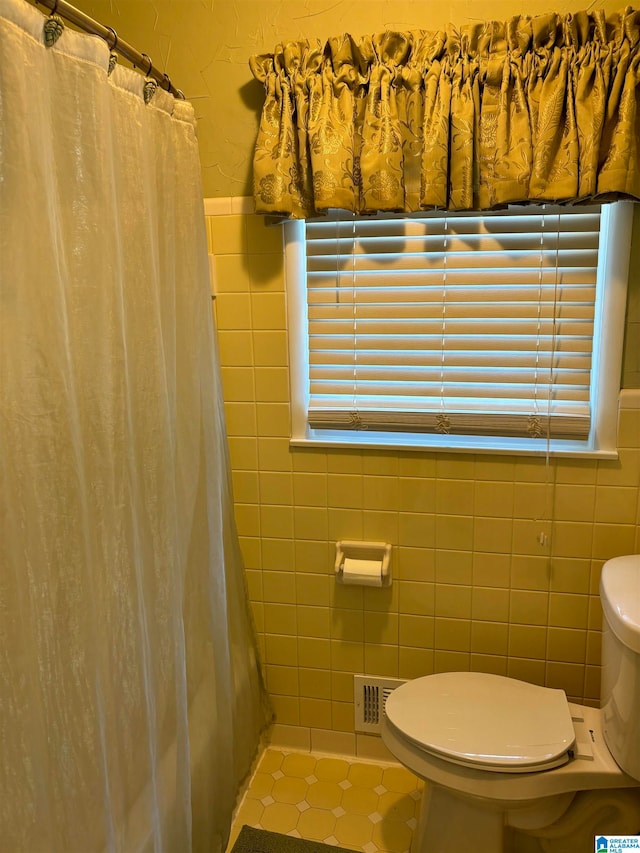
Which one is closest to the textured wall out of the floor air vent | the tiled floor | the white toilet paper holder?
the white toilet paper holder

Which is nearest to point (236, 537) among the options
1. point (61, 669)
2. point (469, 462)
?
point (469, 462)

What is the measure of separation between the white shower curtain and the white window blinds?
0.39m

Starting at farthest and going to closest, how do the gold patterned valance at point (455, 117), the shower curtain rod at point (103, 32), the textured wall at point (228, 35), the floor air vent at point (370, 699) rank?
the floor air vent at point (370, 699), the textured wall at point (228, 35), the gold patterned valance at point (455, 117), the shower curtain rod at point (103, 32)

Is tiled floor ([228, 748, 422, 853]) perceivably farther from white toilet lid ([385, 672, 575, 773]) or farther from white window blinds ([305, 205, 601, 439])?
white window blinds ([305, 205, 601, 439])

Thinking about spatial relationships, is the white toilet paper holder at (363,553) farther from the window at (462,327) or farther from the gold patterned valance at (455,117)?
the gold patterned valance at (455,117)

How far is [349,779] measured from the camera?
191 centimetres

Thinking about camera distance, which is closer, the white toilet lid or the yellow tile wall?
the white toilet lid

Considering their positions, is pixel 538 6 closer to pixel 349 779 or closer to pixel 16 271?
pixel 16 271

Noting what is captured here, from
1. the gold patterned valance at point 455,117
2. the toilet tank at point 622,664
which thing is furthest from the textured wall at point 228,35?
the toilet tank at point 622,664

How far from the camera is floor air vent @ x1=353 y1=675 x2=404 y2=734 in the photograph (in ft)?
A: 6.30

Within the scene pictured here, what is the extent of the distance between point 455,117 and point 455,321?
0.51m

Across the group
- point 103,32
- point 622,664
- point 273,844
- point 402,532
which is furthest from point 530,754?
point 103,32

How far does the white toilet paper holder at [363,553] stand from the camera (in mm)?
1813

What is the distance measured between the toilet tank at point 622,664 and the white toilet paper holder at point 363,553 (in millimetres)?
595
